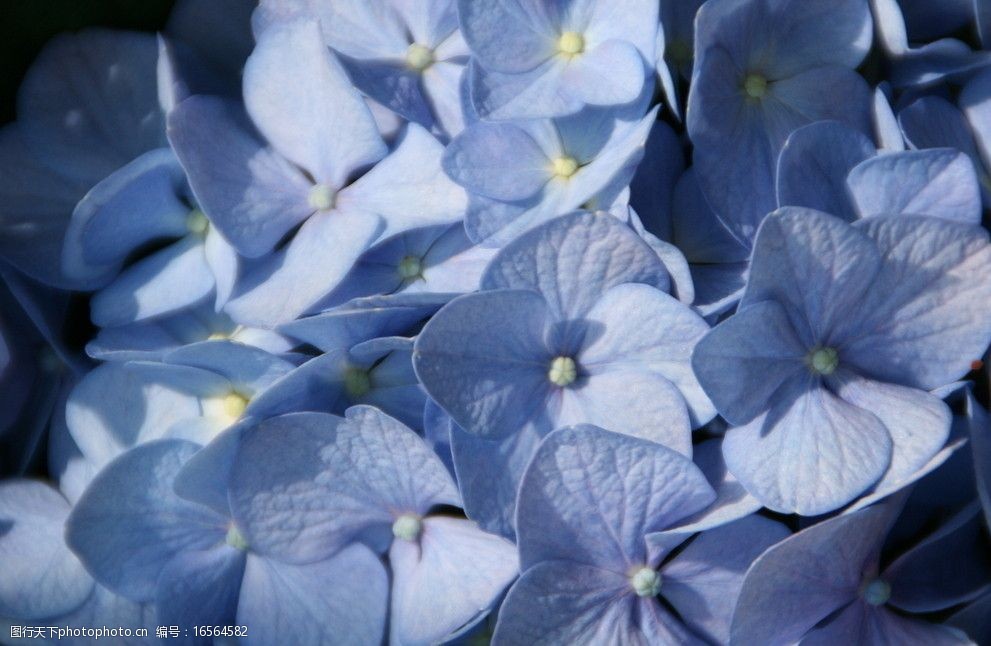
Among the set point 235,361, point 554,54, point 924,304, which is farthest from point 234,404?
point 924,304

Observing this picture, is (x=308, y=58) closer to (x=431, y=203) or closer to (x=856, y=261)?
(x=431, y=203)

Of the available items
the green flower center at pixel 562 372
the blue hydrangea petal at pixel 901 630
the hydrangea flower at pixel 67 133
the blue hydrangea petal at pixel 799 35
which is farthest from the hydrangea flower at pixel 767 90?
the hydrangea flower at pixel 67 133

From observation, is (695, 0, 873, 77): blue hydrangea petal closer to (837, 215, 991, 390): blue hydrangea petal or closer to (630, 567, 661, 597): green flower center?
(837, 215, 991, 390): blue hydrangea petal

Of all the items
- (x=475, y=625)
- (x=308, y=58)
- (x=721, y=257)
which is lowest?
(x=475, y=625)

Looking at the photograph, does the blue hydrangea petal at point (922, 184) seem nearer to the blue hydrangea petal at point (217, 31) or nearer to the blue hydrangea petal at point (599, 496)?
the blue hydrangea petal at point (599, 496)

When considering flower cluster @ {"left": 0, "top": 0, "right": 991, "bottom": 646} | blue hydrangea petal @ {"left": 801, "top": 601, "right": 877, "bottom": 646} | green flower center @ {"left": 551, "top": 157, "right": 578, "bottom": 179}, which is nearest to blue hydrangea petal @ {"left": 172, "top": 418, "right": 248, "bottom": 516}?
flower cluster @ {"left": 0, "top": 0, "right": 991, "bottom": 646}

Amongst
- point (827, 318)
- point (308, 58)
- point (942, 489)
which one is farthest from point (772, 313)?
point (308, 58)
